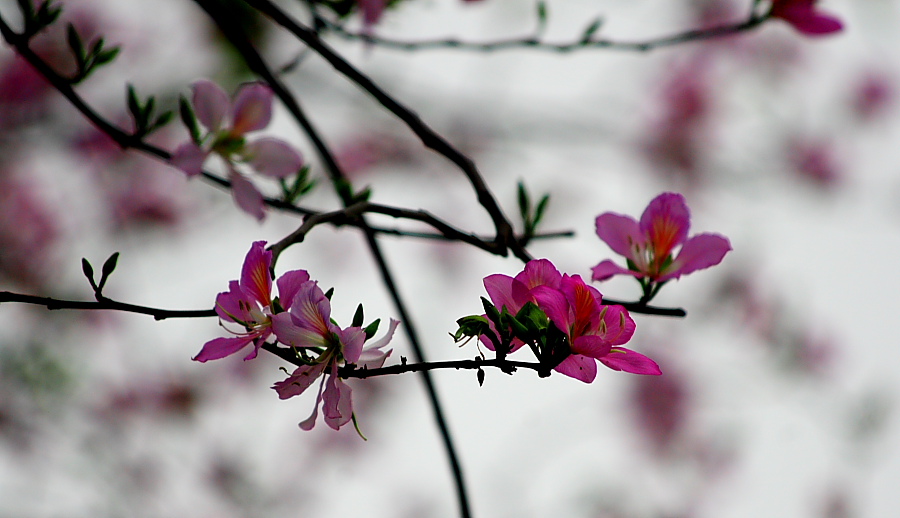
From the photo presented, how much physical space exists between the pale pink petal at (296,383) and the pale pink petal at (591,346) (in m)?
0.20

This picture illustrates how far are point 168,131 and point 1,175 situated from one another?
68 cm

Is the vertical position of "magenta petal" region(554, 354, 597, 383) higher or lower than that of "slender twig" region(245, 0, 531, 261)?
lower

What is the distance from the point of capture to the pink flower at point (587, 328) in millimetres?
540

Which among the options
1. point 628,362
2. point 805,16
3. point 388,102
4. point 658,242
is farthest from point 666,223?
point 805,16

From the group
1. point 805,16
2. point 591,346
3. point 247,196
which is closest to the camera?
point 591,346

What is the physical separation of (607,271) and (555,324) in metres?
0.17

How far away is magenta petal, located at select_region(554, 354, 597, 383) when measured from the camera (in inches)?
22.0

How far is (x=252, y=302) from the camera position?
580 mm

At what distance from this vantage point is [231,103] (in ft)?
2.73

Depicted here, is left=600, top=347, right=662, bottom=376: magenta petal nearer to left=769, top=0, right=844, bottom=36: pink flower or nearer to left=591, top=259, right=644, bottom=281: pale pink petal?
left=591, top=259, right=644, bottom=281: pale pink petal

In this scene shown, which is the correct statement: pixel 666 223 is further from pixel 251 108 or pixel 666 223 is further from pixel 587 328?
pixel 251 108

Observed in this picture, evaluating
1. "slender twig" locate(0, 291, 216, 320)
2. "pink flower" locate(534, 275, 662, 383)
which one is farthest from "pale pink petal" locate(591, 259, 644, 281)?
"slender twig" locate(0, 291, 216, 320)

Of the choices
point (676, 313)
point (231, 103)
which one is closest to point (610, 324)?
point (676, 313)

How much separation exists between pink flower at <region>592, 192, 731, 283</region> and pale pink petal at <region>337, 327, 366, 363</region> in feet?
0.81
